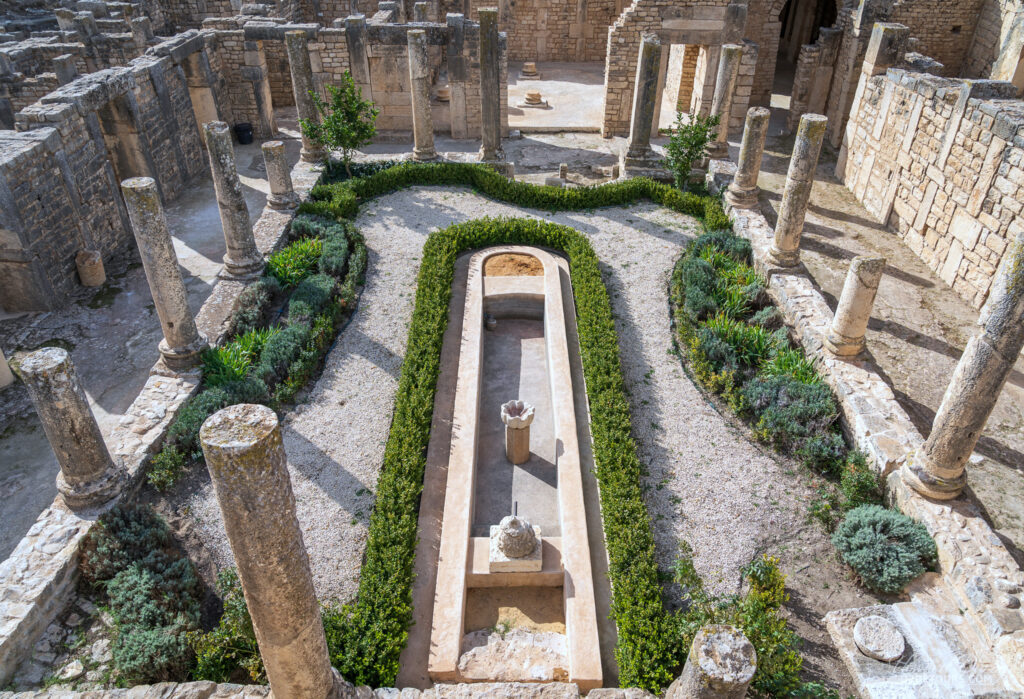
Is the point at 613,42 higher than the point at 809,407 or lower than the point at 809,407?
higher

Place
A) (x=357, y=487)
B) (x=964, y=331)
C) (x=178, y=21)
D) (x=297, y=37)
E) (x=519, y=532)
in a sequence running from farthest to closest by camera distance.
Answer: (x=178, y=21), (x=297, y=37), (x=964, y=331), (x=357, y=487), (x=519, y=532)

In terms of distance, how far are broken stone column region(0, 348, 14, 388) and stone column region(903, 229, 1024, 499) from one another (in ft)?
41.7

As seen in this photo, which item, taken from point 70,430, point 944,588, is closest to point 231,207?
point 70,430

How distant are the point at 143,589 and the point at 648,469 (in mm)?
5922

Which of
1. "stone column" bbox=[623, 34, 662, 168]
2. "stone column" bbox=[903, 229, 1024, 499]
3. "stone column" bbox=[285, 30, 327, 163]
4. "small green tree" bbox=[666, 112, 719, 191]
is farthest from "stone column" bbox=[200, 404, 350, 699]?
"stone column" bbox=[623, 34, 662, 168]

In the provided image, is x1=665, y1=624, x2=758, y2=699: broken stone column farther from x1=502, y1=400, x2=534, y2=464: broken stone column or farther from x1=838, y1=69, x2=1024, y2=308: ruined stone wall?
x1=838, y1=69, x2=1024, y2=308: ruined stone wall

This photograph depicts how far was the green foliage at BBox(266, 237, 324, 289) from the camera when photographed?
12320 millimetres

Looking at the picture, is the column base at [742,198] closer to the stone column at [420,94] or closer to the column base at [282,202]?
the stone column at [420,94]

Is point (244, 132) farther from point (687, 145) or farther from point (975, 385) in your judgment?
point (975, 385)

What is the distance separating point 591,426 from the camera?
9438 mm

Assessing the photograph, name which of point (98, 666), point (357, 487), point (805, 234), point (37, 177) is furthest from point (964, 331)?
point (37, 177)

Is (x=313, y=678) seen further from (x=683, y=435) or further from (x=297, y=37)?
(x=297, y=37)

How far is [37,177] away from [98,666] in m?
9.02

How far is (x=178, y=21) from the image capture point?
23.6 m
